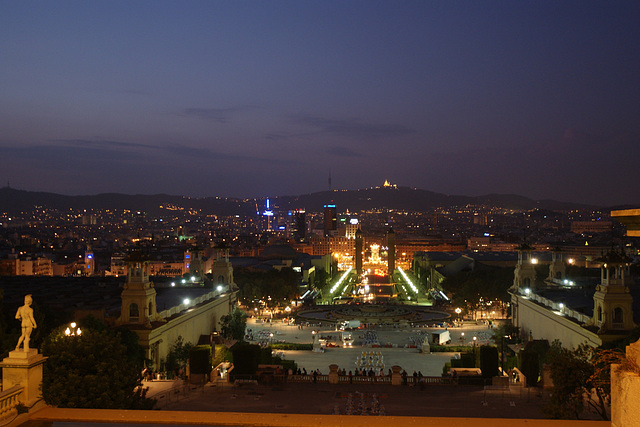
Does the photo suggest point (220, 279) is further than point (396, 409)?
Yes

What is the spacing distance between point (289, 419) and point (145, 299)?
63.4 feet

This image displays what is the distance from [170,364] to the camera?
2667cm

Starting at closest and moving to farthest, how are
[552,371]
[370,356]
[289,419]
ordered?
[289,419]
[552,371]
[370,356]

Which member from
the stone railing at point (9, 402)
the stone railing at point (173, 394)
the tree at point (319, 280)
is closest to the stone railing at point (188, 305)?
the stone railing at point (173, 394)

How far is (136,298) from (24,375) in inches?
657

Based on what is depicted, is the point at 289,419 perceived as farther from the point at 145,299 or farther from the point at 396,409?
the point at 145,299

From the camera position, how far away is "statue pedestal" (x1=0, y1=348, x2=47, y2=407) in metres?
9.06

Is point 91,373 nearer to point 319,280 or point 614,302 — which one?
point 614,302

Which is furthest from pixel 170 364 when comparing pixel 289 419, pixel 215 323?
pixel 289 419

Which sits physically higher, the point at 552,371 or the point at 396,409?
→ the point at 552,371

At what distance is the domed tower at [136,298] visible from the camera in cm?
2550

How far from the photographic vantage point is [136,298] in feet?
83.9

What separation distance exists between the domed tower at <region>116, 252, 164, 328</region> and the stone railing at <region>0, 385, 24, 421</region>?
1664 centimetres

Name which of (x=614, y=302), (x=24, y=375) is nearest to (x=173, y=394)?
(x=24, y=375)
